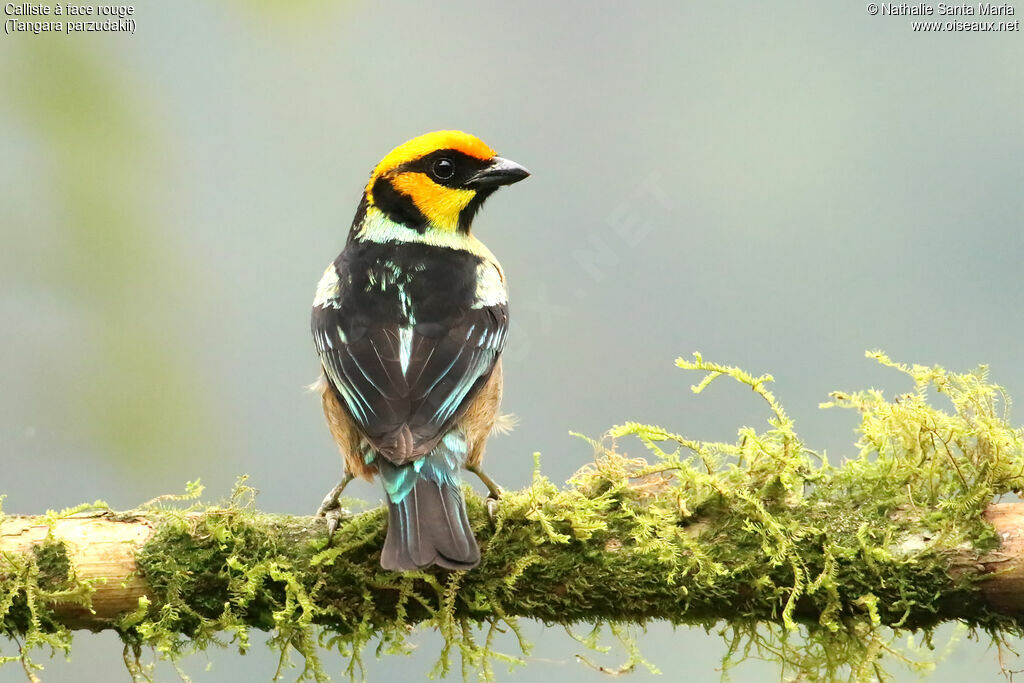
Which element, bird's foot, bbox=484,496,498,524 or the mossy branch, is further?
bird's foot, bbox=484,496,498,524

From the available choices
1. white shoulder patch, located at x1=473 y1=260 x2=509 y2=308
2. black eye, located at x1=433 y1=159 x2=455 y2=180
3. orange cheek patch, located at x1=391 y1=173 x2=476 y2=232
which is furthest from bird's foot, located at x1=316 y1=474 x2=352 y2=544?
black eye, located at x1=433 y1=159 x2=455 y2=180

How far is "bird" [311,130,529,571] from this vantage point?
12.7ft

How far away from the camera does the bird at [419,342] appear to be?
3.87 m

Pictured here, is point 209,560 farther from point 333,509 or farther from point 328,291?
point 328,291

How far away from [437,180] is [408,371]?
1.78 metres

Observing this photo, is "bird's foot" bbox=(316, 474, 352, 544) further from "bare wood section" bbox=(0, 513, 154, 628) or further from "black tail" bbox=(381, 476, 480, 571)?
"bare wood section" bbox=(0, 513, 154, 628)

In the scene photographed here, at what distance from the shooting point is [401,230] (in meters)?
5.76

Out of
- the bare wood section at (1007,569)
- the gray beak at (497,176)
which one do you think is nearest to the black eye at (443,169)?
the gray beak at (497,176)

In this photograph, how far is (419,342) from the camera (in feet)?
14.9

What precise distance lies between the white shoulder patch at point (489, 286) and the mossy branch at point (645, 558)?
1366 millimetres

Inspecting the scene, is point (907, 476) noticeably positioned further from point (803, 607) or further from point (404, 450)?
point (404, 450)

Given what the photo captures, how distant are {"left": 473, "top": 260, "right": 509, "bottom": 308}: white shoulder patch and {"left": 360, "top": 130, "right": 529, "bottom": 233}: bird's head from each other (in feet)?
1.49

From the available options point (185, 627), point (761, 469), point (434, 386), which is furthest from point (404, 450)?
point (761, 469)


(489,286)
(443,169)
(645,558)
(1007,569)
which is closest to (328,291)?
(489,286)
